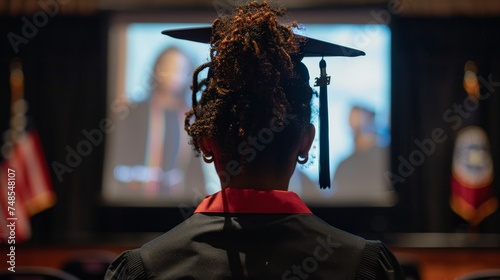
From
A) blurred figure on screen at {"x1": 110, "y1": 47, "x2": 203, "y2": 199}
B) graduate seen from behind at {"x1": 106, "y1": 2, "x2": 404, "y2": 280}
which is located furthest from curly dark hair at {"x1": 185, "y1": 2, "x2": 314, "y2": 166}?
blurred figure on screen at {"x1": 110, "y1": 47, "x2": 203, "y2": 199}

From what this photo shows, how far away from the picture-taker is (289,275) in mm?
1140

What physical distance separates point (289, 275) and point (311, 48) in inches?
18.5

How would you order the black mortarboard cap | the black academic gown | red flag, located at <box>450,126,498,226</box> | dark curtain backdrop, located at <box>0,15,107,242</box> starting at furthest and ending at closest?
dark curtain backdrop, located at <box>0,15,107,242</box> < red flag, located at <box>450,126,498,226</box> < the black mortarboard cap < the black academic gown

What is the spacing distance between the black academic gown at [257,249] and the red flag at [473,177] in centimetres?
388

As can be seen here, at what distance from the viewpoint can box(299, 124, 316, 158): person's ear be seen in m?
1.21

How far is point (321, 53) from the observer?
142cm

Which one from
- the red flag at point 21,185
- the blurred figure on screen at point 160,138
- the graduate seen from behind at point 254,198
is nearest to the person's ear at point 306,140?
the graduate seen from behind at point 254,198

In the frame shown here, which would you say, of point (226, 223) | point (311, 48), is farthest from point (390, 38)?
point (226, 223)

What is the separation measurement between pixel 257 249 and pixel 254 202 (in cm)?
8

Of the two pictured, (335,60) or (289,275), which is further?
(335,60)

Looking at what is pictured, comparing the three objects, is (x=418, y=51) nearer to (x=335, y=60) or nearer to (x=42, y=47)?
(x=335, y=60)

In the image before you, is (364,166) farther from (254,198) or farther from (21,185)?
(254,198)

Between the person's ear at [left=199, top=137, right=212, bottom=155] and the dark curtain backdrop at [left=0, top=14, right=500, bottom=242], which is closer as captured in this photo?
the person's ear at [left=199, top=137, right=212, bottom=155]

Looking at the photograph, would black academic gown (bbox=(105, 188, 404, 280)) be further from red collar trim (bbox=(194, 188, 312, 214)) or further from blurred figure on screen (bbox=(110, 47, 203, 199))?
blurred figure on screen (bbox=(110, 47, 203, 199))
